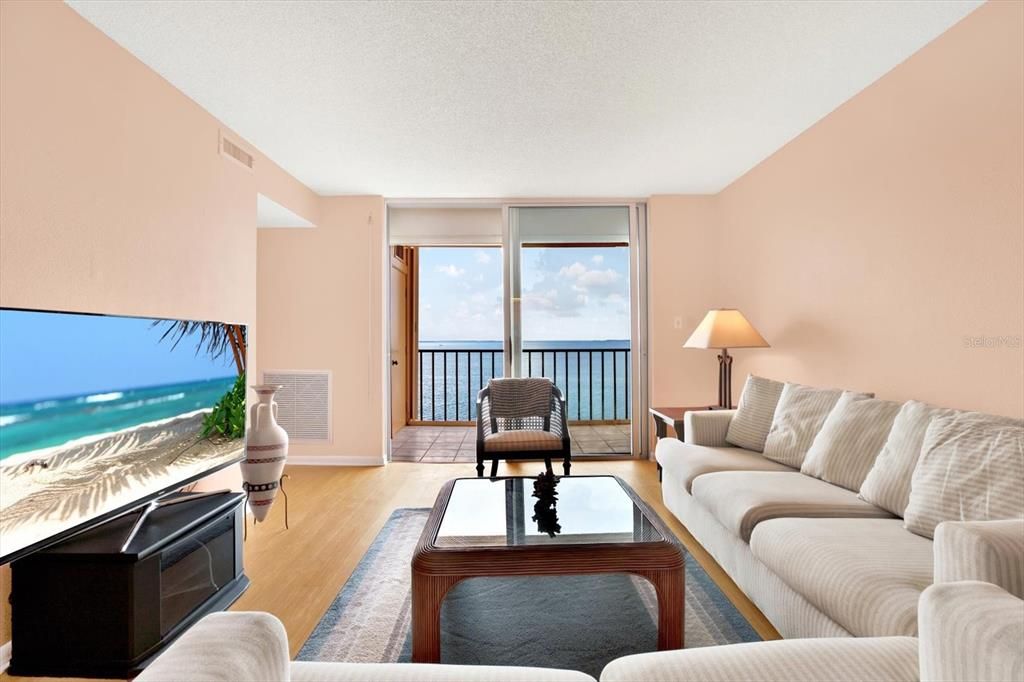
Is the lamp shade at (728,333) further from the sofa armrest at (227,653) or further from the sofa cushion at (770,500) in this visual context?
the sofa armrest at (227,653)

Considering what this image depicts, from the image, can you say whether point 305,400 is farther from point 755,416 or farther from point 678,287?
point 755,416

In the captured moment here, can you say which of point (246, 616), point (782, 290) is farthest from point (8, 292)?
point (782, 290)

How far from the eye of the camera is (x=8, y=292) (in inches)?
73.5

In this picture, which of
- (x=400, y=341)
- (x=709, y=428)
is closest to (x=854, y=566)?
(x=709, y=428)

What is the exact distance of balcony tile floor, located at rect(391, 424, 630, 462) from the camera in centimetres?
512

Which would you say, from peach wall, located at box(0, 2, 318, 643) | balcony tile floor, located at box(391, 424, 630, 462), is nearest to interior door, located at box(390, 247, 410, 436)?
balcony tile floor, located at box(391, 424, 630, 462)

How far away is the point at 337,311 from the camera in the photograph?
15.9ft

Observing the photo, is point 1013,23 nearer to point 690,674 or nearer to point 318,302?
point 690,674

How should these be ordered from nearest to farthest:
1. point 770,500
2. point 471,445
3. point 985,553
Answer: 1. point 985,553
2. point 770,500
3. point 471,445

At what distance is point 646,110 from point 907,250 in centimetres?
151

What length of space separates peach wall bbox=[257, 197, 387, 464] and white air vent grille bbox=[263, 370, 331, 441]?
0.21 ft

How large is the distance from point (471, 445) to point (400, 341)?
1765mm

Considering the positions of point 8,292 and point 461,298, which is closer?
point 8,292

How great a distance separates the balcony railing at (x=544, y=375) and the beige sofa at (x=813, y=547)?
228cm
